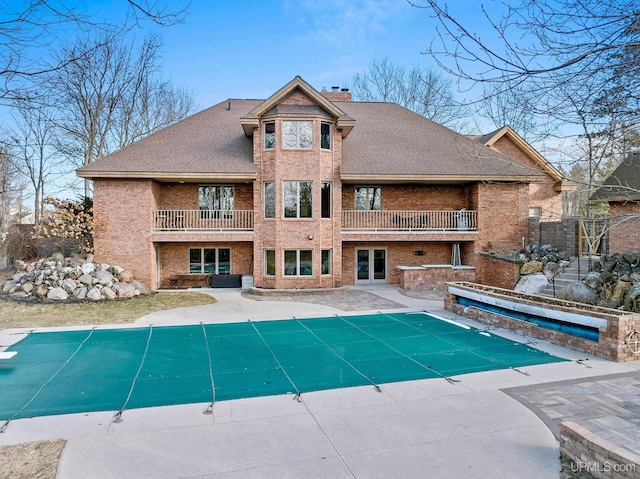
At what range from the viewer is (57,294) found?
13.8 metres

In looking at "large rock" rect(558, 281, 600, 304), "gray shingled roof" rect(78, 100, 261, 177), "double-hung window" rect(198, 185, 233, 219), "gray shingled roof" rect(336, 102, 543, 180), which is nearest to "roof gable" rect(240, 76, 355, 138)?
"gray shingled roof" rect(78, 100, 261, 177)

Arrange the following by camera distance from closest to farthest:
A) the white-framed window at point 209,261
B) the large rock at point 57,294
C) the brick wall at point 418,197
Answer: the large rock at point 57,294 → the white-framed window at point 209,261 → the brick wall at point 418,197

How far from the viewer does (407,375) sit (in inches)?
265

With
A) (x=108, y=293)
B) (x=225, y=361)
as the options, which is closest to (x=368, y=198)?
(x=108, y=293)

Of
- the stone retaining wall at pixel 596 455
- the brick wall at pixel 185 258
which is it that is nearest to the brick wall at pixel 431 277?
the brick wall at pixel 185 258

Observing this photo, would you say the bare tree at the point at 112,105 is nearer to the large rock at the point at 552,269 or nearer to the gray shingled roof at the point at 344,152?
the gray shingled roof at the point at 344,152

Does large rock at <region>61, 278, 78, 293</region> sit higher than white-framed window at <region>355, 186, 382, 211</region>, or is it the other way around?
white-framed window at <region>355, 186, 382, 211</region>

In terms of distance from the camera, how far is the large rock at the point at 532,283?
47.3 feet

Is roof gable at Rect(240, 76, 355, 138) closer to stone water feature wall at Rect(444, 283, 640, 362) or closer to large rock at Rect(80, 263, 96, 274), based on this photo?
large rock at Rect(80, 263, 96, 274)

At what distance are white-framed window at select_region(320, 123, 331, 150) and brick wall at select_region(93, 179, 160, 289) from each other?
7.05 metres

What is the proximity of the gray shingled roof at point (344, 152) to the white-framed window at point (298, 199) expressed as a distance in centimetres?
162

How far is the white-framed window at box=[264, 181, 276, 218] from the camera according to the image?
53.9ft

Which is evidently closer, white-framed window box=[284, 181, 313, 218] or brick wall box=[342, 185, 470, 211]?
white-framed window box=[284, 181, 313, 218]

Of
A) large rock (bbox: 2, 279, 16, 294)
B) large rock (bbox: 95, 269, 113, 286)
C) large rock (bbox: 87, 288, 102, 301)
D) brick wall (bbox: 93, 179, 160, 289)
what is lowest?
large rock (bbox: 87, 288, 102, 301)
